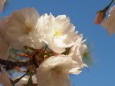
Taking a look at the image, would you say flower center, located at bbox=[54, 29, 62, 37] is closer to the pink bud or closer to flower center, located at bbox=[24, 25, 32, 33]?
flower center, located at bbox=[24, 25, 32, 33]

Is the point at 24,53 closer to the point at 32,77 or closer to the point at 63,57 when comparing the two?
the point at 32,77

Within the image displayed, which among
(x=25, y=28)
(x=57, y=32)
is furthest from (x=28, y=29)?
(x=57, y=32)

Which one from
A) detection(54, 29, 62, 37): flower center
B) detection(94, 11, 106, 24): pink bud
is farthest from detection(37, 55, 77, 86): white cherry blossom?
detection(94, 11, 106, 24): pink bud

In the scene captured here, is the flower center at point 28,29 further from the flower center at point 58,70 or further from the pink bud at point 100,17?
the pink bud at point 100,17

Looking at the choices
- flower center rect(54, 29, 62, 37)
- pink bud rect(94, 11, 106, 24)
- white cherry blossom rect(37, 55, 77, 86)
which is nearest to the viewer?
white cherry blossom rect(37, 55, 77, 86)

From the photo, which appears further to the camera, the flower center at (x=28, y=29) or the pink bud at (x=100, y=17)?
the pink bud at (x=100, y=17)

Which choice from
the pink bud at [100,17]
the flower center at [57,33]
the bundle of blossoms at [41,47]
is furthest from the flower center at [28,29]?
the pink bud at [100,17]

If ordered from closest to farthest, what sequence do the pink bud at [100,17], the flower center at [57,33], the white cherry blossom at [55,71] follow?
1. the white cherry blossom at [55,71]
2. the flower center at [57,33]
3. the pink bud at [100,17]

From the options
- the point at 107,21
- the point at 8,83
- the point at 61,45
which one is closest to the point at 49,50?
the point at 61,45

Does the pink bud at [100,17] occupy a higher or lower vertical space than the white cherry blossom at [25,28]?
higher
